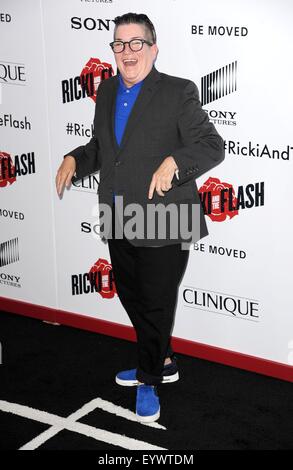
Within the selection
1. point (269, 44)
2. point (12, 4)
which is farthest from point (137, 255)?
point (12, 4)

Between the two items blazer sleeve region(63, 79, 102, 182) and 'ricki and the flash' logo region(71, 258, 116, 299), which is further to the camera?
'ricki and the flash' logo region(71, 258, 116, 299)

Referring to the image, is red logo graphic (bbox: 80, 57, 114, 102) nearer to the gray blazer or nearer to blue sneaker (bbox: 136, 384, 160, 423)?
the gray blazer

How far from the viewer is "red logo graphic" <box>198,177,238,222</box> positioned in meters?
3.49

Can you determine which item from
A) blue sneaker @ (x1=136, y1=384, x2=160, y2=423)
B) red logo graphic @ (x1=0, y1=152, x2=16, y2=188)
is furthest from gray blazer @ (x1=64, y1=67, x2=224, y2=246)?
red logo graphic @ (x1=0, y1=152, x2=16, y2=188)

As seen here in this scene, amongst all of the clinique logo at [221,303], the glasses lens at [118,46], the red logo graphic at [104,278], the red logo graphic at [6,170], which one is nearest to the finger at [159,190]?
the glasses lens at [118,46]

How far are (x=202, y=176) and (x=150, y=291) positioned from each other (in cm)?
68

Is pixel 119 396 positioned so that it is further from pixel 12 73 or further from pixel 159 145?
pixel 12 73

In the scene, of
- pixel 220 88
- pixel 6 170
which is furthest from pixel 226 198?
pixel 6 170

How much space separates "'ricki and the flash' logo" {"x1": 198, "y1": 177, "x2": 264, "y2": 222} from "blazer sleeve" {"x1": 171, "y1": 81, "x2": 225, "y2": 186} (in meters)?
0.47

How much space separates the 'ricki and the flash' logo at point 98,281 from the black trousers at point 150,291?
23.4 inches

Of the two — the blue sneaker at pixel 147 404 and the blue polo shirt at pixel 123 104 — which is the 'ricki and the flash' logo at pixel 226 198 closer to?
the blue polo shirt at pixel 123 104

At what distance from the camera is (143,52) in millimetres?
2980

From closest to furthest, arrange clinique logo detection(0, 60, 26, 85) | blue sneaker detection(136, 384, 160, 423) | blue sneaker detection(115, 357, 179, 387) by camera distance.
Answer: blue sneaker detection(136, 384, 160, 423) < blue sneaker detection(115, 357, 179, 387) < clinique logo detection(0, 60, 26, 85)
